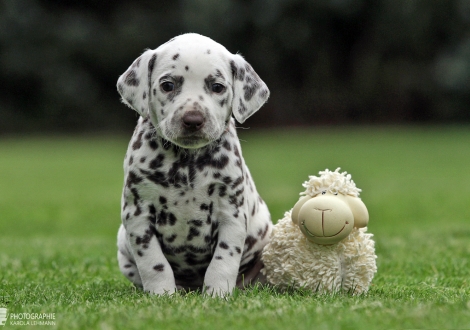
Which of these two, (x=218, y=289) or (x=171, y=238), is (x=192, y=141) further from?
(x=218, y=289)

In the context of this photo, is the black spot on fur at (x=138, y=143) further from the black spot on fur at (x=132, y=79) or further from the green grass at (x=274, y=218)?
the green grass at (x=274, y=218)

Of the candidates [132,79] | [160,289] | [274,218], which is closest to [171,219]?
[160,289]

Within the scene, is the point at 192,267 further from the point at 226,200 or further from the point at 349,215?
the point at 349,215

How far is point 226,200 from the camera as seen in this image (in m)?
4.84

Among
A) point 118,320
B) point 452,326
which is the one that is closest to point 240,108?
point 118,320

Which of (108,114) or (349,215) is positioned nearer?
(349,215)

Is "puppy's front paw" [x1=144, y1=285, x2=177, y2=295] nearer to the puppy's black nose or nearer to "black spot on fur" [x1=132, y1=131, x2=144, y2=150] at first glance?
"black spot on fur" [x1=132, y1=131, x2=144, y2=150]

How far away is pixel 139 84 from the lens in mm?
4941

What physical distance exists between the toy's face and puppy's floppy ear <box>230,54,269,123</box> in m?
0.78

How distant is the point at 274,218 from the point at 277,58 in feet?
90.6

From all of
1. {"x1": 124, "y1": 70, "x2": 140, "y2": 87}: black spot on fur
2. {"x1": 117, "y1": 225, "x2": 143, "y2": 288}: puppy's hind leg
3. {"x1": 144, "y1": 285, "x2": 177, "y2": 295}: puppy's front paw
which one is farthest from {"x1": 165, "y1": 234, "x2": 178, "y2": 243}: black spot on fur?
{"x1": 124, "y1": 70, "x2": 140, "y2": 87}: black spot on fur

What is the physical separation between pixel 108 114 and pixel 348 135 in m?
13.2

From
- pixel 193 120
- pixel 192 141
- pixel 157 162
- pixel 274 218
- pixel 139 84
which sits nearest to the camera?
pixel 193 120

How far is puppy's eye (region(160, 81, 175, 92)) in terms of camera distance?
187 inches
